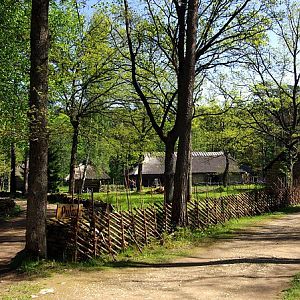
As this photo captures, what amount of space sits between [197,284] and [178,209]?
6.56 metres

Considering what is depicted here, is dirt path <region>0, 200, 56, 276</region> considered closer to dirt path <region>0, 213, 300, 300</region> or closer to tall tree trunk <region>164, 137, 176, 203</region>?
dirt path <region>0, 213, 300, 300</region>

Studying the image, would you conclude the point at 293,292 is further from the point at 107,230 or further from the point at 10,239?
the point at 10,239

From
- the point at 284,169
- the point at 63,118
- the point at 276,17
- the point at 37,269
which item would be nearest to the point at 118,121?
the point at 63,118

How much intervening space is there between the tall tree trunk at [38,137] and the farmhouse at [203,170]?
178 ft

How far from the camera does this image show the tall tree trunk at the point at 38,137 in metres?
10.7

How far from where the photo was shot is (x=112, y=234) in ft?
39.3

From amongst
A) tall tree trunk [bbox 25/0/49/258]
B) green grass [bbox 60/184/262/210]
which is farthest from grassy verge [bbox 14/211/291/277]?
green grass [bbox 60/184/262/210]

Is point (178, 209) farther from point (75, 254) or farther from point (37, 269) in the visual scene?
point (37, 269)

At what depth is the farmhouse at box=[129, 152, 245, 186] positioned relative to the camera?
221ft

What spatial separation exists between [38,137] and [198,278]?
5068 mm

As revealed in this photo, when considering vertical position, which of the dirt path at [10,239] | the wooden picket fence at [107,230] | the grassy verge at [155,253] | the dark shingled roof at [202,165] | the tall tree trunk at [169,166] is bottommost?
the dirt path at [10,239]

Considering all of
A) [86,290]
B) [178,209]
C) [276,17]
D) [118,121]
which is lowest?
[86,290]

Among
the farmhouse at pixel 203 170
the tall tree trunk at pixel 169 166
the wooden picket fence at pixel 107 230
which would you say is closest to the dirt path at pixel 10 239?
the wooden picket fence at pixel 107 230

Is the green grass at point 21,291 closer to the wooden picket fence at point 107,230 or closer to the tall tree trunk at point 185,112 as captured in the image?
the wooden picket fence at point 107,230
